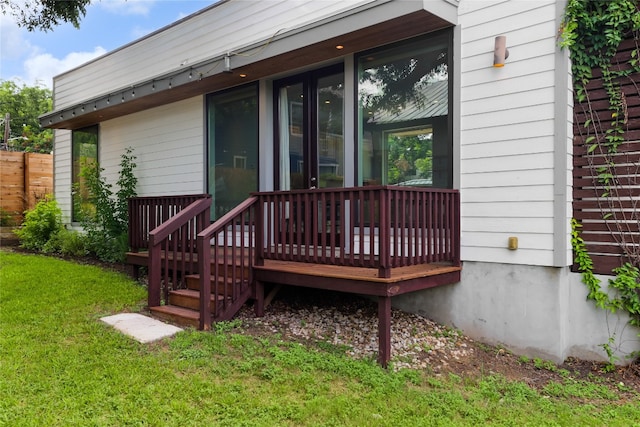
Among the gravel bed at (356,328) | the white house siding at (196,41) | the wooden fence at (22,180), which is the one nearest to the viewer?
the gravel bed at (356,328)

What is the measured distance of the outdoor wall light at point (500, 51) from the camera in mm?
4133

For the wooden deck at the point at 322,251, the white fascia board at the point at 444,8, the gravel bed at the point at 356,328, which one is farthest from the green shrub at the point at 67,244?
the white fascia board at the point at 444,8

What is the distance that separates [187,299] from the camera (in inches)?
186

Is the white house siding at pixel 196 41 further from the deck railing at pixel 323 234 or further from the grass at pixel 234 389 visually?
the grass at pixel 234 389

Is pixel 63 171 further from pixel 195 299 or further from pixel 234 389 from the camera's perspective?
pixel 234 389

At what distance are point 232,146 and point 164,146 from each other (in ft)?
5.37

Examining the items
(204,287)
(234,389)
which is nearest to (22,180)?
(204,287)

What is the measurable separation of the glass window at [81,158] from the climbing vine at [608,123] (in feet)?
27.6

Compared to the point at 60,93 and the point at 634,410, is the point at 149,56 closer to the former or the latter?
the point at 60,93

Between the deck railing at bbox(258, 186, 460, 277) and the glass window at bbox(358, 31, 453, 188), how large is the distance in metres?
0.52

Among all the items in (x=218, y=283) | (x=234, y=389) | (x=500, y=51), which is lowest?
(x=234, y=389)

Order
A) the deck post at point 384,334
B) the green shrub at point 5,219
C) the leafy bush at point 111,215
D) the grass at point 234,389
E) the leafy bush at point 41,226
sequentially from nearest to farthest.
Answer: the grass at point 234,389
the deck post at point 384,334
the leafy bush at point 111,215
the leafy bush at point 41,226
the green shrub at point 5,219

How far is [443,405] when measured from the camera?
9.83 feet

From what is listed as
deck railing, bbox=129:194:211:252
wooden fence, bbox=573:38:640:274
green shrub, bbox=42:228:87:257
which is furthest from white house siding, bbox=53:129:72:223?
wooden fence, bbox=573:38:640:274
